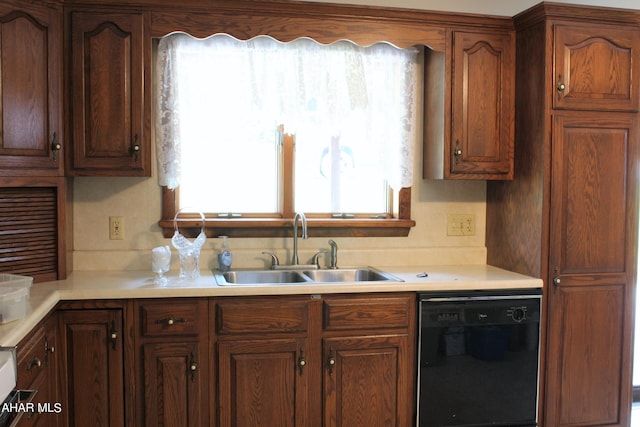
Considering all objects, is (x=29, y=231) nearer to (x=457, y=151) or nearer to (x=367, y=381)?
(x=367, y=381)

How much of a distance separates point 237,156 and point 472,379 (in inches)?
64.4

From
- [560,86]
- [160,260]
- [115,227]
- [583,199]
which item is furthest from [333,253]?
[560,86]

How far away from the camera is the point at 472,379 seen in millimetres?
2691

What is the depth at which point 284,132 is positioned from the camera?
3.07m

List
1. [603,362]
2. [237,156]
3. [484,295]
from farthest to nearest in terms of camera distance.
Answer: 1. [237,156]
2. [603,362]
3. [484,295]

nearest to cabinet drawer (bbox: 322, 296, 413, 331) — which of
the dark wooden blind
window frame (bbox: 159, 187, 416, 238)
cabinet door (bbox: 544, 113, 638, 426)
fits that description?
window frame (bbox: 159, 187, 416, 238)

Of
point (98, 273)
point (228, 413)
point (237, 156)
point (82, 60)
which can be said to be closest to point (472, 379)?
point (228, 413)

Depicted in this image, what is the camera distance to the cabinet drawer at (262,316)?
2471 mm

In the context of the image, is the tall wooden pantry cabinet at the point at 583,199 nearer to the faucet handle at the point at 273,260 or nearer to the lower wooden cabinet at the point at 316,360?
the lower wooden cabinet at the point at 316,360

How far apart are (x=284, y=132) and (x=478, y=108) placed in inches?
40.2

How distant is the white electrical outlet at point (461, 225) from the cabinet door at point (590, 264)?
61cm

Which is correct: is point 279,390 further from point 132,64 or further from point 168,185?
point 132,64

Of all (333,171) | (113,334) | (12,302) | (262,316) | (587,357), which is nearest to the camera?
(12,302)

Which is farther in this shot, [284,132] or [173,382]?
[284,132]
